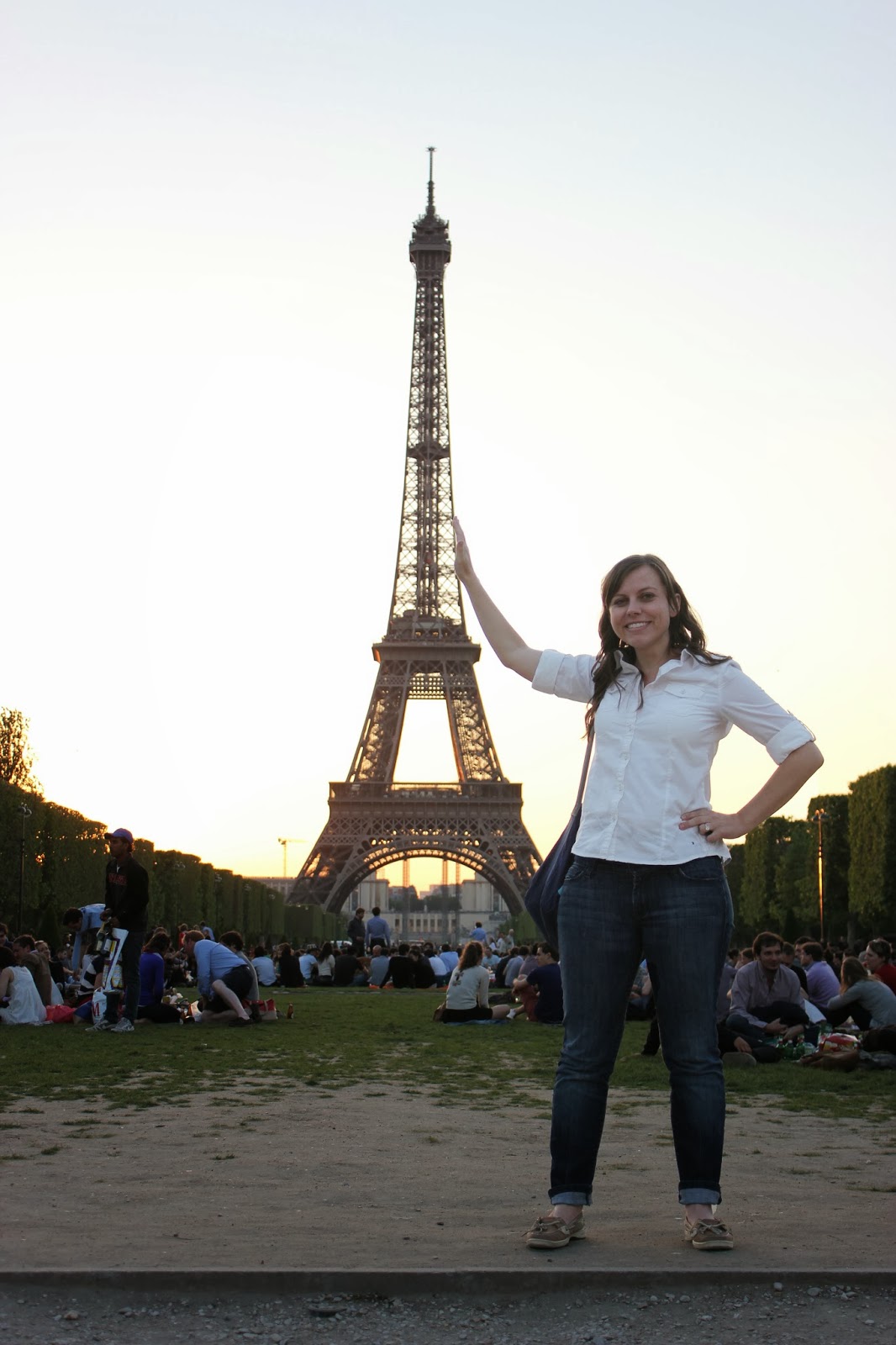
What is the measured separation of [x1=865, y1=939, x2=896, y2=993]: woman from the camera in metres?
15.6

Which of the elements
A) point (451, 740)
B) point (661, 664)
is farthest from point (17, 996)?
point (451, 740)

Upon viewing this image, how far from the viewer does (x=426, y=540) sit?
2758 inches

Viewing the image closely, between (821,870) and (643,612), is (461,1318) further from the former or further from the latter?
(821,870)

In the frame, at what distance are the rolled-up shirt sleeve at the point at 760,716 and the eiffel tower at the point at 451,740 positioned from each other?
61.6 m

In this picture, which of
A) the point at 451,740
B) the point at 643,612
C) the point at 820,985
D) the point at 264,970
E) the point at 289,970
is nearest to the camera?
the point at 643,612

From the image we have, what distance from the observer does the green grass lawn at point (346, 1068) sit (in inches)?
381

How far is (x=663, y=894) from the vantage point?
15.7ft

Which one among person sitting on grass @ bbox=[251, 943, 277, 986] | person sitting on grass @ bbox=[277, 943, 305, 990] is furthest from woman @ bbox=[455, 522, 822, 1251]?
person sitting on grass @ bbox=[277, 943, 305, 990]

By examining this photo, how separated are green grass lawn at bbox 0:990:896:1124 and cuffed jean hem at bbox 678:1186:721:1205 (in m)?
4.44

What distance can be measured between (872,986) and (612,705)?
981 cm

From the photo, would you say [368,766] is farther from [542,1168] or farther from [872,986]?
[542,1168]

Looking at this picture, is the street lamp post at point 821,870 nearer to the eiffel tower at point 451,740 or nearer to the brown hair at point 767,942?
the eiffel tower at point 451,740

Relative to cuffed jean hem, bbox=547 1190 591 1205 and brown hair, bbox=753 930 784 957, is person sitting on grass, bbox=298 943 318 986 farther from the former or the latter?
cuffed jean hem, bbox=547 1190 591 1205

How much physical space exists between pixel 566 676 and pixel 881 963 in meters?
11.7
